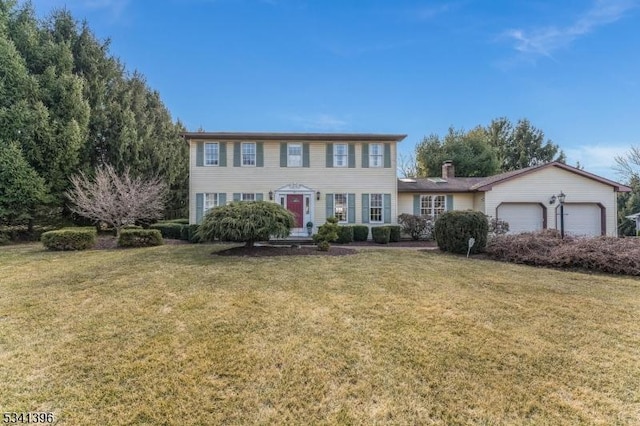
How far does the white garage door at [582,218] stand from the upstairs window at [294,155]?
514 inches

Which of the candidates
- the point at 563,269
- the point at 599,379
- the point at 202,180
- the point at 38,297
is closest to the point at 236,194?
the point at 202,180

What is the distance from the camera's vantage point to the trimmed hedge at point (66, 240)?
35.2 feet

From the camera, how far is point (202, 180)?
15195 mm

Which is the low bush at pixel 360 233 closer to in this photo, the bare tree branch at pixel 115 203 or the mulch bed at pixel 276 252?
the mulch bed at pixel 276 252

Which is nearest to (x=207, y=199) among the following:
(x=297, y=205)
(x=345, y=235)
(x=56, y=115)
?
(x=297, y=205)

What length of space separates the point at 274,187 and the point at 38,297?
10514 millimetres

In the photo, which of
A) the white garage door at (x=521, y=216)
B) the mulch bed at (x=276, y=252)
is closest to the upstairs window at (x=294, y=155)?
the mulch bed at (x=276, y=252)

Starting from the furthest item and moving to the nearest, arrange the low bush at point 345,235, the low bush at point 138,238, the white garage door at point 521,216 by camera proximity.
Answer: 1. the white garage door at point 521,216
2. the low bush at point 345,235
3. the low bush at point 138,238

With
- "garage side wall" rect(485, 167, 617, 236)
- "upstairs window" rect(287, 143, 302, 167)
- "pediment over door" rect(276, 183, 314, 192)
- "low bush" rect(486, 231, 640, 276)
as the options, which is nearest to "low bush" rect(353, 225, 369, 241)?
"pediment over door" rect(276, 183, 314, 192)

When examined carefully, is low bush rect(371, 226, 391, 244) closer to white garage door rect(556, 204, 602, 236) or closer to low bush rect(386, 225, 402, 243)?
low bush rect(386, 225, 402, 243)

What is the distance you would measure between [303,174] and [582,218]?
1407cm

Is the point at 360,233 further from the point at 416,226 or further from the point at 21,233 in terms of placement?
the point at 21,233

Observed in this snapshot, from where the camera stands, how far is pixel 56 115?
14.8 m

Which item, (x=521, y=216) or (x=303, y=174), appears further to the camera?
(x=521, y=216)
